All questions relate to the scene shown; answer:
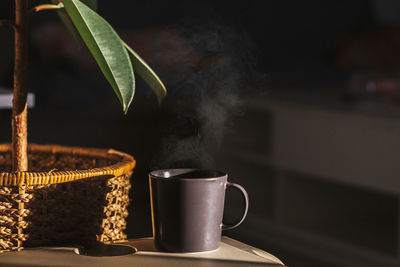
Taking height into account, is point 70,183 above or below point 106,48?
below

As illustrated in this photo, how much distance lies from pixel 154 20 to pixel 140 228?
133cm

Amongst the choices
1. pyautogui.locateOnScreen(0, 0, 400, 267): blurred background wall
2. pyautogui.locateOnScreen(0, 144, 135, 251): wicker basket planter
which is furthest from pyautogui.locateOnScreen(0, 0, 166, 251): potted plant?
pyautogui.locateOnScreen(0, 0, 400, 267): blurred background wall

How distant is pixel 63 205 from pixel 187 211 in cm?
13

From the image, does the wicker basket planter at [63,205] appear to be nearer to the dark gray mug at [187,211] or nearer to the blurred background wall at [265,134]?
the dark gray mug at [187,211]

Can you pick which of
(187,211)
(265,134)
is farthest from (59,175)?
(265,134)

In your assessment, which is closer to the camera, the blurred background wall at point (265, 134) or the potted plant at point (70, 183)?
the potted plant at point (70, 183)

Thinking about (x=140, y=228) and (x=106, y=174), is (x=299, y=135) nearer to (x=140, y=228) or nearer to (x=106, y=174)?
(x=140, y=228)

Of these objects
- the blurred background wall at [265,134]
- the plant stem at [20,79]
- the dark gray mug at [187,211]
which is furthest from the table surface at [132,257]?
the blurred background wall at [265,134]

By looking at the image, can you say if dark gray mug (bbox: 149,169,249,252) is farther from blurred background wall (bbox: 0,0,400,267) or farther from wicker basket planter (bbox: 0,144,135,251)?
blurred background wall (bbox: 0,0,400,267)

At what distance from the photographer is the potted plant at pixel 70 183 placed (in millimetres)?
641

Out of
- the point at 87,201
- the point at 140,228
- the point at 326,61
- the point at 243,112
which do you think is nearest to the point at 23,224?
the point at 87,201

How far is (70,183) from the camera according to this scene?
70 centimetres

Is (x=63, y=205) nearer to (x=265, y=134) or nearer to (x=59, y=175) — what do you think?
(x=59, y=175)

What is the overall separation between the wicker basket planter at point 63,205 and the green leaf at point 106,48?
0.34 feet
